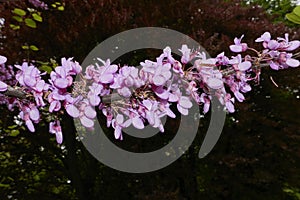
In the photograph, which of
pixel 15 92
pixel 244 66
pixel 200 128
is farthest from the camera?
pixel 200 128

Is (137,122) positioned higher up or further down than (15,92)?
further down

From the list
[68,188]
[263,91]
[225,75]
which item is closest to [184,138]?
[263,91]

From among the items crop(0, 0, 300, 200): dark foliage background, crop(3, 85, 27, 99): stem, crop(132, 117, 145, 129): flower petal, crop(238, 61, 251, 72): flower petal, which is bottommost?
crop(0, 0, 300, 200): dark foliage background

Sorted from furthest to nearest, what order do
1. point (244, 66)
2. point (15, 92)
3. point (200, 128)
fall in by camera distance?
point (200, 128) < point (244, 66) < point (15, 92)

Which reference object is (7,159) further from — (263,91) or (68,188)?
(263,91)

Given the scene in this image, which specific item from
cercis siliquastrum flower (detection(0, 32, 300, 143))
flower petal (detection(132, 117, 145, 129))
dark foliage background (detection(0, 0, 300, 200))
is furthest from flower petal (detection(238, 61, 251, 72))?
dark foliage background (detection(0, 0, 300, 200))

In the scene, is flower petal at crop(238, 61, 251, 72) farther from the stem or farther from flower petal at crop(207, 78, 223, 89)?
the stem

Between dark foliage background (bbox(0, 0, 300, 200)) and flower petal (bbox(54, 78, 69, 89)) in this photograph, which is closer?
flower petal (bbox(54, 78, 69, 89))

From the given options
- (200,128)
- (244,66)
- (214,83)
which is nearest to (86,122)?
(214,83)

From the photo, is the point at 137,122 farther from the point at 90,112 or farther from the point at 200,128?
the point at 200,128

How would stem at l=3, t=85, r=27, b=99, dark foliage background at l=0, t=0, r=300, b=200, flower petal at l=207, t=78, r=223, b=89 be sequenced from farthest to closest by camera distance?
dark foliage background at l=0, t=0, r=300, b=200 → flower petal at l=207, t=78, r=223, b=89 → stem at l=3, t=85, r=27, b=99
